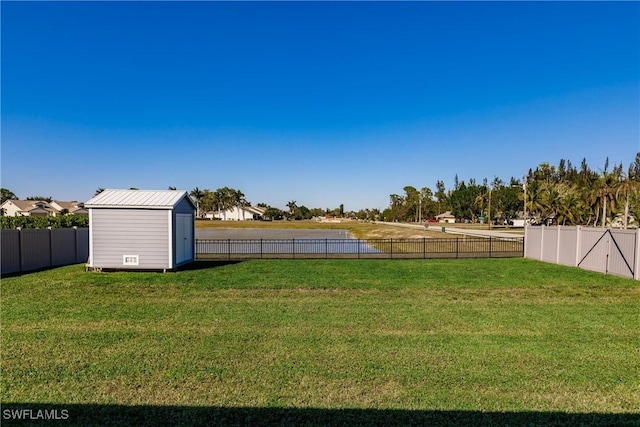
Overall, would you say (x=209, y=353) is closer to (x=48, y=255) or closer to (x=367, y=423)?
(x=367, y=423)

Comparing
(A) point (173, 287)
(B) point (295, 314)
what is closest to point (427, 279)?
(B) point (295, 314)

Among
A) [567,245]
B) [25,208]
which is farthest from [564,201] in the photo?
[25,208]

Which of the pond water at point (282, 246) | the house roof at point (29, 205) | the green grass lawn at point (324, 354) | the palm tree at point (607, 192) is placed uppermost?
the palm tree at point (607, 192)

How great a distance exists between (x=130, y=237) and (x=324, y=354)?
10.8 metres

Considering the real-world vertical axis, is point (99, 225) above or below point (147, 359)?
above

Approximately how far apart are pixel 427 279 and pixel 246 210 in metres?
104

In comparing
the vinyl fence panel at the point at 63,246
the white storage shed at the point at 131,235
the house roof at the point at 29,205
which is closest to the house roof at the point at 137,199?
the white storage shed at the point at 131,235

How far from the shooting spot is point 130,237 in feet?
44.2

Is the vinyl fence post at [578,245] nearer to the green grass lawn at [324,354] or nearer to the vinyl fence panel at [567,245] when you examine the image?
the vinyl fence panel at [567,245]

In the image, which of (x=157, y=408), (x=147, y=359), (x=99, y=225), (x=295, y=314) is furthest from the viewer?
(x=99, y=225)

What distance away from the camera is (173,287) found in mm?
10734

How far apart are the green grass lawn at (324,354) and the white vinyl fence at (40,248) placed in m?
3.64

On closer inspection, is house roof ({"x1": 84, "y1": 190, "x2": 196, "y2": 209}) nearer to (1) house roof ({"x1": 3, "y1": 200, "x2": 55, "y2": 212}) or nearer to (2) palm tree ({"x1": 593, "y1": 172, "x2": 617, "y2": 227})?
(2) palm tree ({"x1": 593, "y1": 172, "x2": 617, "y2": 227})

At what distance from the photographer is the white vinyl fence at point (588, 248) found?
12359mm
